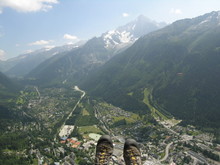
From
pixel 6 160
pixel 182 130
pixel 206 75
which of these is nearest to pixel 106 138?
pixel 6 160

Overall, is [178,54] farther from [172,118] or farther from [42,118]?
[42,118]

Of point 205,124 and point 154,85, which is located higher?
point 154,85

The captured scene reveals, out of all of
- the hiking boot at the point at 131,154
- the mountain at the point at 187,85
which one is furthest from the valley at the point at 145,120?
the hiking boot at the point at 131,154

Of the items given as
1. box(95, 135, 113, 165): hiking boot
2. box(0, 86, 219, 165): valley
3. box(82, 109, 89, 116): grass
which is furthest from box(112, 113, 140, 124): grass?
box(95, 135, 113, 165): hiking boot

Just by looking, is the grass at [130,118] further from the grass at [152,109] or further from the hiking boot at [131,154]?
the hiking boot at [131,154]

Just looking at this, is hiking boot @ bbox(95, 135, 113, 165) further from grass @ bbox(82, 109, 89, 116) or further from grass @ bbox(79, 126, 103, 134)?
grass @ bbox(82, 109, 89, 116)

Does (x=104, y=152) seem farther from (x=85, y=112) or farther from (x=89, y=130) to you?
(x=85, y=112)

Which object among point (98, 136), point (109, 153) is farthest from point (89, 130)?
point (109, 153)
